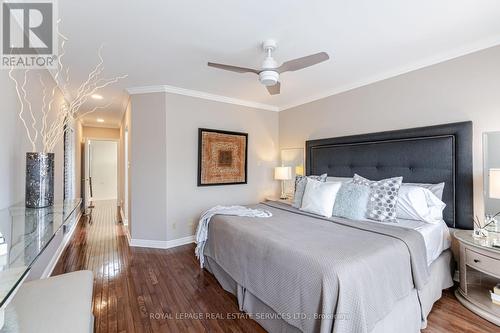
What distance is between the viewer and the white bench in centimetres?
99

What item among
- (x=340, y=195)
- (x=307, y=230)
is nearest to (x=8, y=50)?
(x=307, y=230)

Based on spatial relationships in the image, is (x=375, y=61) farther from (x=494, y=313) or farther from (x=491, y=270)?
(x=494, y=313)

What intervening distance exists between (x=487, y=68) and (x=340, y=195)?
75.0 inches

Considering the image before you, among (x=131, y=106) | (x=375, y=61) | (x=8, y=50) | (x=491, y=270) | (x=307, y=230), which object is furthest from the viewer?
(x=131, y=106)

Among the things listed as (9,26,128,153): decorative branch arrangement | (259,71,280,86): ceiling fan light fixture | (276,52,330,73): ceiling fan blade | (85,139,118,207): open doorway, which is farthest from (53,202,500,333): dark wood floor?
(85,139,118,207): open doorway

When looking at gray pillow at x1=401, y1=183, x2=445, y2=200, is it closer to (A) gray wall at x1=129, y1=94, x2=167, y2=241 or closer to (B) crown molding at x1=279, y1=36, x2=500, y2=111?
(B) crown molding at x1=279, y1=36, x2=500, y2=111

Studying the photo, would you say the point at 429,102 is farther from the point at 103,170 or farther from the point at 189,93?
Answer: the point at 103,170

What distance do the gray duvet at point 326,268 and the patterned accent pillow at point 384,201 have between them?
0.18 meters

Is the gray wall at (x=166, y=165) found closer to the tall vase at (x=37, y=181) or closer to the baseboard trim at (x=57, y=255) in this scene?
the baseboard trim at (x=57, y=255)

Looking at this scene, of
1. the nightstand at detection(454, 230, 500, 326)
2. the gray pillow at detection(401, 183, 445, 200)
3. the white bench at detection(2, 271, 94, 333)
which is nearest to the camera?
the white bench at detection(2, 271, 94, 333)

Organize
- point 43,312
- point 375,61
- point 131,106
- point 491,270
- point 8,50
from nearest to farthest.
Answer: point 43,312, point 8,50, point 491,270, point 375,61, point 131,106

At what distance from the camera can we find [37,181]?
1.67 meters

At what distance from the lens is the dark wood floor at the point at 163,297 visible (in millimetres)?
1887

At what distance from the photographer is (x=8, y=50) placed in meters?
1.74
